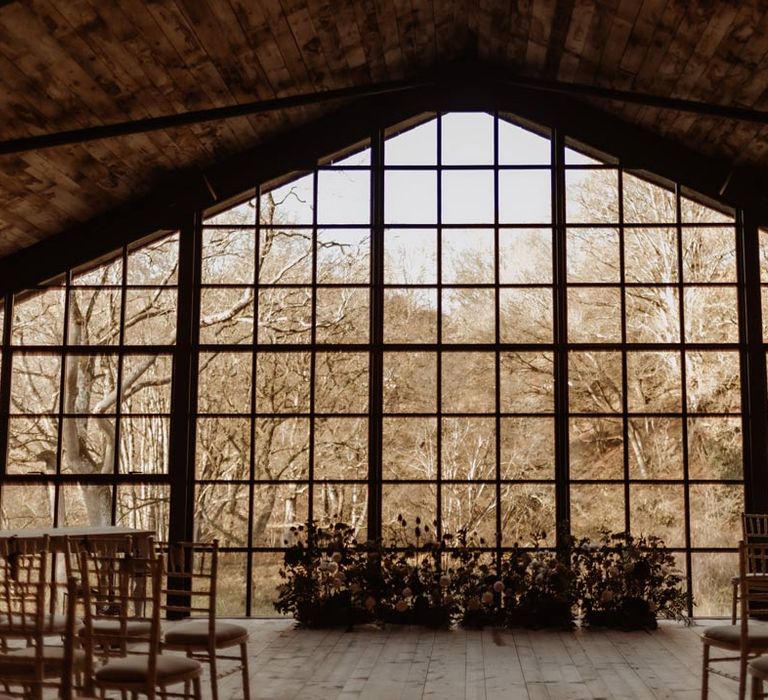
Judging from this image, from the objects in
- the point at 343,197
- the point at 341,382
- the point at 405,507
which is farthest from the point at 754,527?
the point at 343,197

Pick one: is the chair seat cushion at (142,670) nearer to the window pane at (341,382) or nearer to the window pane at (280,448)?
the window pane at (280,448)

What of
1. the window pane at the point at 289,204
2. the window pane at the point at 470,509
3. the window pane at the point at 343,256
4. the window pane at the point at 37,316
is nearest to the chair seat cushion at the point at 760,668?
the window pane at the point at 470,509

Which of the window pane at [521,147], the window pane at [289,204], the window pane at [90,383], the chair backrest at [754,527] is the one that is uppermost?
the window pane at [521,147]

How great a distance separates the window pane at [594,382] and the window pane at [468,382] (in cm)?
70

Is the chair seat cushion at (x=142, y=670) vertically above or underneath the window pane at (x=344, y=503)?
underneath

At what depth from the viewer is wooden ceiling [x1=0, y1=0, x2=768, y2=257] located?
286 inches

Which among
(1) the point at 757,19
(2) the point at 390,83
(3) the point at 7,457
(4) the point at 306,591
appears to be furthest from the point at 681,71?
(3) the point at 7,457

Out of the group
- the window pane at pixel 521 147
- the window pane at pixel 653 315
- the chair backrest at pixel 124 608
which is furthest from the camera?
the window pane at pixel 521 147

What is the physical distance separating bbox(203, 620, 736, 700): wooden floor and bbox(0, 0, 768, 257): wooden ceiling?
159 inches

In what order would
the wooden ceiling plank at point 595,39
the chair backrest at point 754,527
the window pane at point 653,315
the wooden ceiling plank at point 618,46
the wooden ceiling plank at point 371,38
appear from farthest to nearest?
the window pane at point 653,315
the chair backrest at point 754,527
the wooden ceiling plank at point 371,38
the wooden ceiling plank at point 595,39
the wooden ceiling plank at point 618,46

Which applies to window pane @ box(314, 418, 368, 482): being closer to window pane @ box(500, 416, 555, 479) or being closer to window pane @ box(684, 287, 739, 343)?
window pane @ box(500, 416, 555, 479)

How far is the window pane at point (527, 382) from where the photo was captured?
9.14m

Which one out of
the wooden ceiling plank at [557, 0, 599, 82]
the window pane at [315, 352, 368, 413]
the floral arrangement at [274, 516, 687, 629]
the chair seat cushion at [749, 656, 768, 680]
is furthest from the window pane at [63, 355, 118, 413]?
the chair seat cushion at [749, 656, 768, 680]

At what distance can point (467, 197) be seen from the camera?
374 inches
